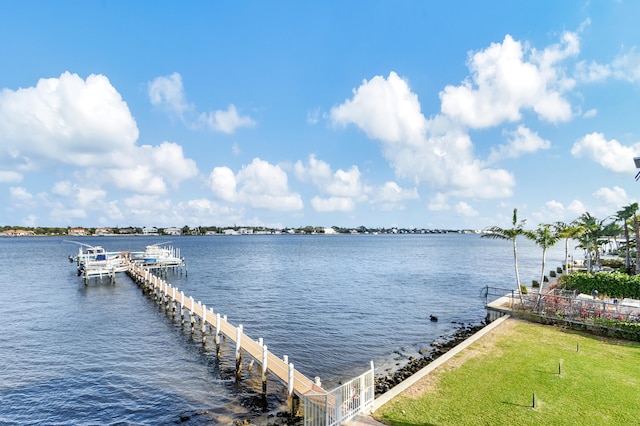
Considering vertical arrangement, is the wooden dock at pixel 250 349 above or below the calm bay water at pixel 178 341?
above

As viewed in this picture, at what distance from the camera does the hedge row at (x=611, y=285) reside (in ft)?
88.2

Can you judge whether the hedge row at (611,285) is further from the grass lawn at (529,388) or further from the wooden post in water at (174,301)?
the wooden post in water at (174,301)

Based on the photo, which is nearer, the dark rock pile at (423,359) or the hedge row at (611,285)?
the dark rock pile at (423,359)

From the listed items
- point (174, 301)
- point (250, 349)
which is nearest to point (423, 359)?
point (250, 349)

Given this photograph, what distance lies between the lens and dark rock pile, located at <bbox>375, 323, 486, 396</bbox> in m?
18.2

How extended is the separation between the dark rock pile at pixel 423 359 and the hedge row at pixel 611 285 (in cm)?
849

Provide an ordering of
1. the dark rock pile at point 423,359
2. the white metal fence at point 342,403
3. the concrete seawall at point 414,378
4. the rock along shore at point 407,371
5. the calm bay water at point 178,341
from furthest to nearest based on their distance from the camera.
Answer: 1. the dark rock pile at point 423,359
2. the calm bay water at point 178,341
3. the rock along shore at point 407,371
4. the concrete seawall at point 414,378
5. the white metal fence at point 342,403

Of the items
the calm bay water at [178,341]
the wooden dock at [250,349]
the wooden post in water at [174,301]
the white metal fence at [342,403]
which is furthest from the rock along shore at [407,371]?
the wooden post in water at [174,301]

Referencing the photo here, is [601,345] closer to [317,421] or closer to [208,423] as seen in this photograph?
[317,421]

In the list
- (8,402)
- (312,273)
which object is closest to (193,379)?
(8,402)

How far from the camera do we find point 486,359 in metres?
16.8

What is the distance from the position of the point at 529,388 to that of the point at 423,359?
9.15 metres

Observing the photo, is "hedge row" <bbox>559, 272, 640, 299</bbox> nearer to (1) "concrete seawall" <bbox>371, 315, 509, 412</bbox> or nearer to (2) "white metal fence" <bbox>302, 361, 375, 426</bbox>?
(1) "concrete seawall" <bbox>371, 315, 509, 412</bbox>

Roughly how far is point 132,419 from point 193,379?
A: 13.9 ft
